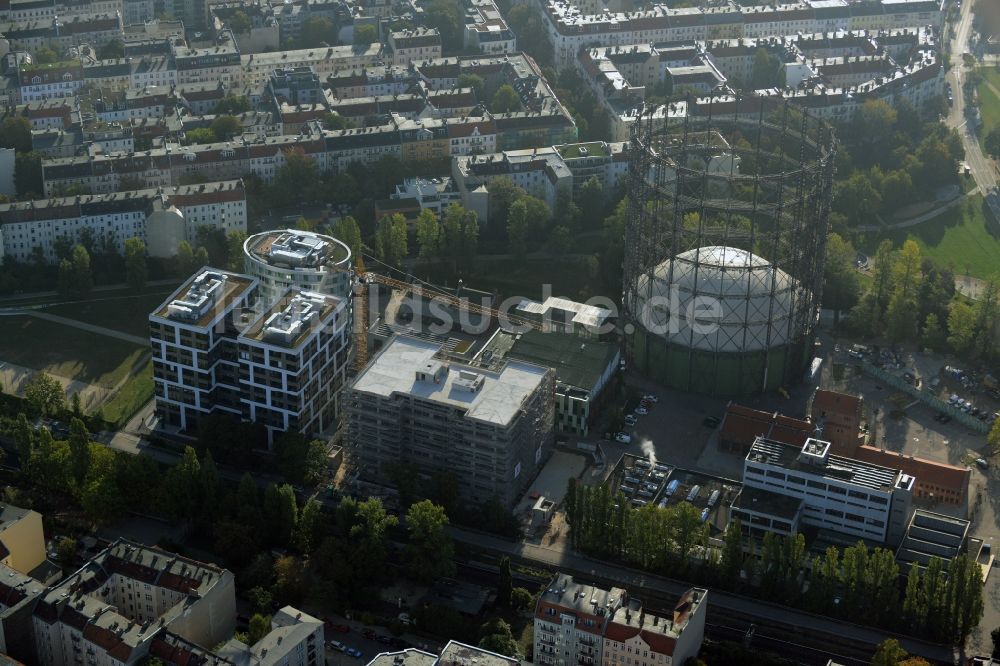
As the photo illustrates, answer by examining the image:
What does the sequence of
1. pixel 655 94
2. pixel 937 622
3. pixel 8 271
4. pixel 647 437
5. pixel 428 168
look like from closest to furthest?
pixel 937 622 < pixel 647 437 < pixel 8 271 < pixel 428 168 < pixel 655 94

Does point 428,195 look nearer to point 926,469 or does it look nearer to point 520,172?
point 520,172

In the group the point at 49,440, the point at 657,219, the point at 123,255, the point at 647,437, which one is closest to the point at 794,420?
the point at 647,437

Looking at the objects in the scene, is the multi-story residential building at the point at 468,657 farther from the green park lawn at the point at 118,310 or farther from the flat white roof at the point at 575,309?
the green park lawn at the point at 118,310

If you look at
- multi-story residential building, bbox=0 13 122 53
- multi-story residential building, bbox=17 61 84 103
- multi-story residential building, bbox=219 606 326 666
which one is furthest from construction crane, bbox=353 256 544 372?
multi-story residential building, bbox=0 13 122 53

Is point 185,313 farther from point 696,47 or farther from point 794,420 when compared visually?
point 696,47

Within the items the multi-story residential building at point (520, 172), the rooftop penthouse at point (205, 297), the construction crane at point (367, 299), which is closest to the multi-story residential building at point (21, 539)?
the rooftop penthouse at point (205, 297)

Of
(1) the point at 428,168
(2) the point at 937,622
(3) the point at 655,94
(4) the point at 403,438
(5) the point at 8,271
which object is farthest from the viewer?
(3) the point at 655,94
